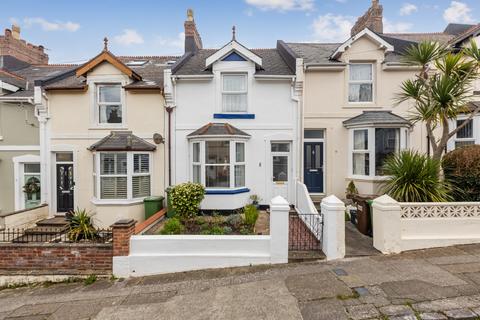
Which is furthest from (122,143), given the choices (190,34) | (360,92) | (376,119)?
(360,92)

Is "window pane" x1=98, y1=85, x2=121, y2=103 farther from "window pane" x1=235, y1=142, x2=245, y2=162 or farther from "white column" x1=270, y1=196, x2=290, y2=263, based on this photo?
"white column" x1=270, y1=196, x2=290, y2=263

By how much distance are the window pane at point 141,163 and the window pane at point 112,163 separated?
0.38 m

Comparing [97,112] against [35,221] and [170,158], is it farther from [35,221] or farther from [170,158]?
[35,221]

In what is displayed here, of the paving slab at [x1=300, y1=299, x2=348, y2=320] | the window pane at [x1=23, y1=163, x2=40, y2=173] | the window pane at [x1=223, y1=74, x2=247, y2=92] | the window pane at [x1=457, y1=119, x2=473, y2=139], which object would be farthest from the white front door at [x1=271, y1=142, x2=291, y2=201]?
the window pane at [x1=23, y1=163, x2=40, y2=173]

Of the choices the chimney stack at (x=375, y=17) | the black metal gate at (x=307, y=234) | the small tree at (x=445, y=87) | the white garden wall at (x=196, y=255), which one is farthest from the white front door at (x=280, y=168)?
the chimney stack at (x=375, y=17)

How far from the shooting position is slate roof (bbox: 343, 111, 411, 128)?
9164 mm

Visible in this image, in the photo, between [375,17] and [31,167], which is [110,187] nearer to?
[31,167]

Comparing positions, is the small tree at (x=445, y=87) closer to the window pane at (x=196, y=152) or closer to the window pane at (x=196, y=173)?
the window pane at (x=196, y=152)

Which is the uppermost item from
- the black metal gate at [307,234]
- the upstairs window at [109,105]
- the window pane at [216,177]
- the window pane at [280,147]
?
the upstairs window at [109,105]

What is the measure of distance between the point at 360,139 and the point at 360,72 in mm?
2960

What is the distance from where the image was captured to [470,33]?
34.9 feet

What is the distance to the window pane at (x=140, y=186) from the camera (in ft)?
30.5

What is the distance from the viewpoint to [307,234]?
6.81m

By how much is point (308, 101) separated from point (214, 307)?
8.56 m
